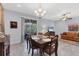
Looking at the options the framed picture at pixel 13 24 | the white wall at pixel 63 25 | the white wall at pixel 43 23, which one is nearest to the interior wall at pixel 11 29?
the framed picture at pixel 13 24

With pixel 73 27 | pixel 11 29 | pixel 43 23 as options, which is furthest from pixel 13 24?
pixel 73 27

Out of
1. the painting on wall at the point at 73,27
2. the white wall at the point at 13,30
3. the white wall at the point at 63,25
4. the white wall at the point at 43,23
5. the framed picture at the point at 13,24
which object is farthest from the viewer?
the white wall at the point at 43,23

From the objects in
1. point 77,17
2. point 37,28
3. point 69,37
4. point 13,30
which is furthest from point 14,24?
point 77,17

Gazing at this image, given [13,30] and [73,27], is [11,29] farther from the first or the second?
[73,27]

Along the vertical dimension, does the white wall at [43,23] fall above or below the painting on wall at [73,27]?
above

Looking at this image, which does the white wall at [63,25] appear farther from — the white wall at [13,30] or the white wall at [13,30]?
the white wall at [13,30]

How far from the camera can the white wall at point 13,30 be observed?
23.0ft

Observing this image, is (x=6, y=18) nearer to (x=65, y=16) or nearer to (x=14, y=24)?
(x=14, y=24)

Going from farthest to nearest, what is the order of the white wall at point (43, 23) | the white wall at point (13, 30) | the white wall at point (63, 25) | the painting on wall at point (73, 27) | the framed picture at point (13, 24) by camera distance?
the white wall at point (43, 23) < the white wall at point (63, 25) < the painting on wall at point (73, 27) < the framed picture at point (13, 24) < the white wall at point (13, 30)

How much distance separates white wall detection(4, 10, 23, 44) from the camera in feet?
23.0

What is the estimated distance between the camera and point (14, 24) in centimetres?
Result: 752

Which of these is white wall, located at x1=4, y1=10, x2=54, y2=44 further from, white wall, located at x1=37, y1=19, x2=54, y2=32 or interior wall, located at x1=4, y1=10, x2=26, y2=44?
white wall, located at x1=37, y1=19, x2=54, y2=32

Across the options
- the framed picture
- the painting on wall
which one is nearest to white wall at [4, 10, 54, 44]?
the framed picture

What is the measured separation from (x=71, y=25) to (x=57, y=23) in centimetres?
246
